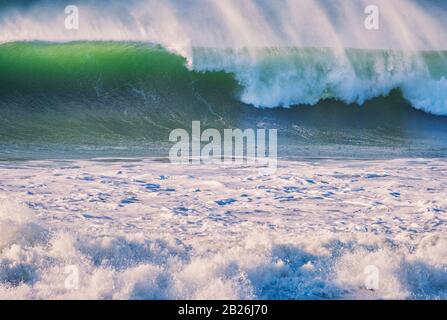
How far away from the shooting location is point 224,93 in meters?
14.5

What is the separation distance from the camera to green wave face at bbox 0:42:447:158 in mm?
13039

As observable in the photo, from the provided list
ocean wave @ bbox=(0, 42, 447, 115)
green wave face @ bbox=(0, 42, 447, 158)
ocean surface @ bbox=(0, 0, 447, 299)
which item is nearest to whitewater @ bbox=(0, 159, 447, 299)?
ocean surface @ bbox=(0, 0, 447, 299)

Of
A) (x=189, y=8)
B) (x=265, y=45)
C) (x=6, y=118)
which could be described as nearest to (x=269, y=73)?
(x=265, y=45)

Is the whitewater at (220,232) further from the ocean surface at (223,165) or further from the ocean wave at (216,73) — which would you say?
the ocean wave at (216,73)

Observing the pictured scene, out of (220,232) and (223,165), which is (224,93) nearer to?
(223,165)

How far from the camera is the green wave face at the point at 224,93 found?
513 inches

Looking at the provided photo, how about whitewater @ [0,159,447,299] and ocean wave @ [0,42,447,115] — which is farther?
ocean wave @ [0,42,447,115]

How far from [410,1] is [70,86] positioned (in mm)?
8093

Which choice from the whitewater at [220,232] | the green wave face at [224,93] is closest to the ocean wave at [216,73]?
the green wave face at [224,93]

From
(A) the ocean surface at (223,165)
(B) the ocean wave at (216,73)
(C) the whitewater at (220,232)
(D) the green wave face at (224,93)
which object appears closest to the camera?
(C) the whitewater at (220,232)

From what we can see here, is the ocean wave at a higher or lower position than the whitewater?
higher

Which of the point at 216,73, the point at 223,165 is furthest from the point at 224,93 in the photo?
the point at 223,165

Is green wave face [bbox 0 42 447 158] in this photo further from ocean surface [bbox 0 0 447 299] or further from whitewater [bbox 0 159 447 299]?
whitewater [bbox 0 159 447 299]

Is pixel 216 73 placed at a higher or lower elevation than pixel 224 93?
higher
